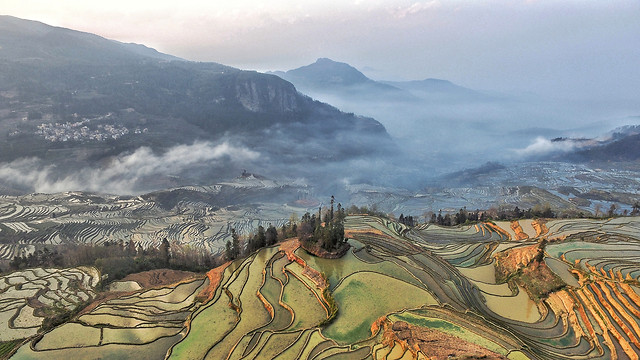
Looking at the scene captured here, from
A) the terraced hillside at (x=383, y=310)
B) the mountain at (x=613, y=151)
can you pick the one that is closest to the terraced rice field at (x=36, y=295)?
the terraced hillside at (x=383, y=310)

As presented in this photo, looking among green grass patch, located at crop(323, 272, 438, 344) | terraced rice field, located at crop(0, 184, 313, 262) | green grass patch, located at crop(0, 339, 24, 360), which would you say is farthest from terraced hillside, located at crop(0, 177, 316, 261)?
green grass patch, located at crop(323, 272, 438, 344)

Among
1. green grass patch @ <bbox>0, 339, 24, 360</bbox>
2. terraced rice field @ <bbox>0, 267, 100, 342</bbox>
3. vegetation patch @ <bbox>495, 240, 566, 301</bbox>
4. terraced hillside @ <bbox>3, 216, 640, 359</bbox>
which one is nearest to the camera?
terraced hillside @ <bbox>3, 216, 640, 359</bbox>

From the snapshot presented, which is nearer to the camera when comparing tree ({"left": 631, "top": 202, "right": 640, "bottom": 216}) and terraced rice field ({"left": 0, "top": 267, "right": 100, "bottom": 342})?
terraced rice field ({"left": 0, "top": 267, "right": 100, "bottom": 342})

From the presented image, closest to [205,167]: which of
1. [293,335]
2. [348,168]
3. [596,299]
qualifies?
[348,168]

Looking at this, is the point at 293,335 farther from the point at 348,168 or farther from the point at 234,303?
the point at 348,168

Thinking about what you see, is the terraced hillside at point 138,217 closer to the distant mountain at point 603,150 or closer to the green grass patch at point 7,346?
the green grass patch at point 7,346

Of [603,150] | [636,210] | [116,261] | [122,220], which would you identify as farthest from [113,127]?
[603,150]

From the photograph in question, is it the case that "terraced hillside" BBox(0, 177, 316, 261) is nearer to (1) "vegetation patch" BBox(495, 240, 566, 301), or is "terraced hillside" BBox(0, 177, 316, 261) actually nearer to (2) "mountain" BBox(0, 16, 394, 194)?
(2) "mountain" BBox(0, 16, 394, 194)

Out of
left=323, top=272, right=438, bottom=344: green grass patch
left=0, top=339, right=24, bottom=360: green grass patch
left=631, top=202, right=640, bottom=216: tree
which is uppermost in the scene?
left=323, top=272, right=438, bottom=344: green grass patch
